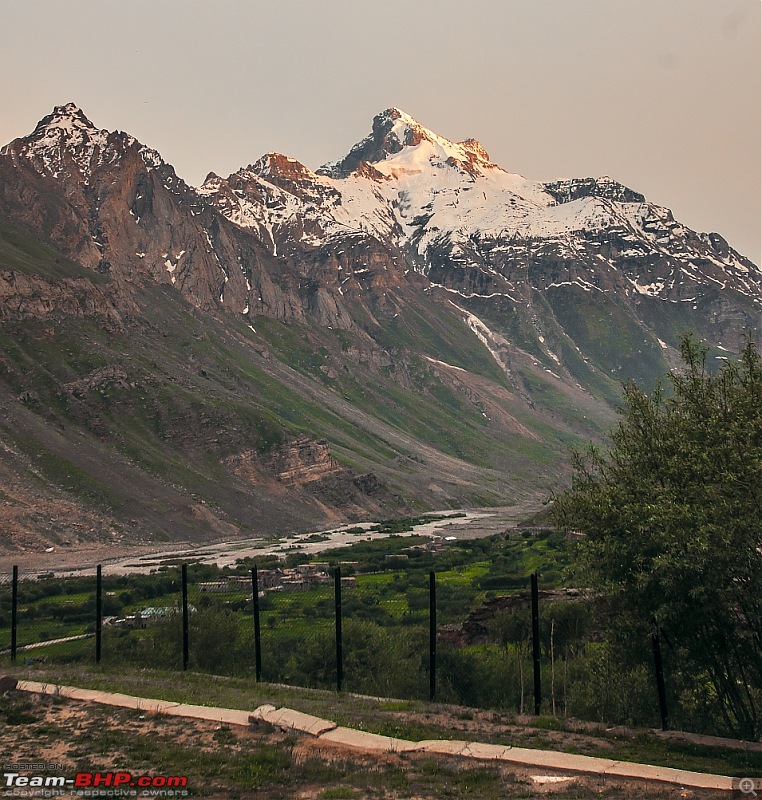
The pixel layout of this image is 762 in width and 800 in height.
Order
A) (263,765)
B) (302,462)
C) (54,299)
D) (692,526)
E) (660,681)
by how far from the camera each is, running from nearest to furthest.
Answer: (263,765), (692,526), (660,681), (302,462), (54,299)

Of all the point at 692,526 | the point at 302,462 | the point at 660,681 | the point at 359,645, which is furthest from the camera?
the point at 302,462

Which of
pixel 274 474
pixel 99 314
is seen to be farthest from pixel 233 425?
pixel 99 314

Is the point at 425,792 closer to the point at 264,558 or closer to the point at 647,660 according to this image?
the point at 647,660

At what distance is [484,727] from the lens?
59.9ft

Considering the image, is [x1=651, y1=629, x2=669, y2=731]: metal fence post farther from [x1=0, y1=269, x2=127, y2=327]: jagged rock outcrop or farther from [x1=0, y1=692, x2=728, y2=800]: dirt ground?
[x1=0, y1=269, x2=127, y2=327]: jagged rock outcrop

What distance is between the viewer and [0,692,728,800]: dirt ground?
43.9 feet

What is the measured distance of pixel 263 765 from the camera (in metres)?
14.5

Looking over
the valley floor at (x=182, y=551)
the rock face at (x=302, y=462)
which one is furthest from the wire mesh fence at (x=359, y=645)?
the rock face at (x=302, y=462)

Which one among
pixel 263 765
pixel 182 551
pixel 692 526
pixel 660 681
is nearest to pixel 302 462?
pixel 182 551

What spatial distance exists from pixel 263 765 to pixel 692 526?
376 inches

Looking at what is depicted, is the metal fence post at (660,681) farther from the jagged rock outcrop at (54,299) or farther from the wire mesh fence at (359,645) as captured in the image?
the jagged rock outcrop at (54,299)

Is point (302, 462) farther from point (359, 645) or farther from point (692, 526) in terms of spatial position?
point (692, 526)

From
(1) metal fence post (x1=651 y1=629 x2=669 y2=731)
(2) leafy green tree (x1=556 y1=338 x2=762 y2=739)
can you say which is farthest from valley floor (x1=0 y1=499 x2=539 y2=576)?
(1) metal fence post (x1=651 y1=629 x2=669 y2=731)

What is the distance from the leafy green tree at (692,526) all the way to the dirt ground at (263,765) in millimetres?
4905
